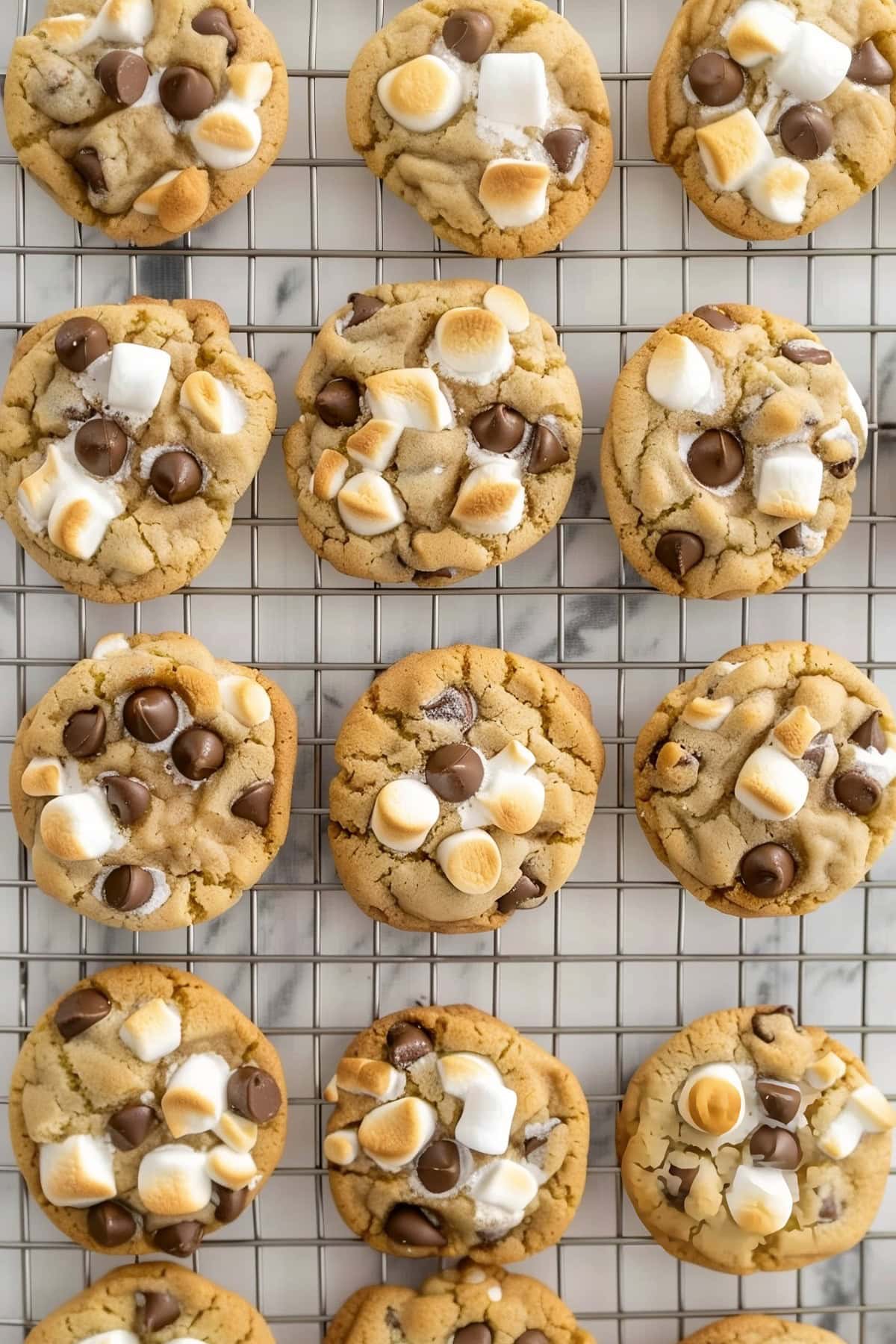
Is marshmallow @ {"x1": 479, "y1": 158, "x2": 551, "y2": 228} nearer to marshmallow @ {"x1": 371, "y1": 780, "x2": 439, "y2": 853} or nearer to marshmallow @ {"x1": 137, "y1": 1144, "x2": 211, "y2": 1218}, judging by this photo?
marshmallow @ {"x1": 371, "y1": 780, "x2": 439, "y2": 853}

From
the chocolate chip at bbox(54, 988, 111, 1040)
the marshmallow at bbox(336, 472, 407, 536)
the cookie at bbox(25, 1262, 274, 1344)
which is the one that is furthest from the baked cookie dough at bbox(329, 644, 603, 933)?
the cookie at bbox(25, 1262, 274, 1344)

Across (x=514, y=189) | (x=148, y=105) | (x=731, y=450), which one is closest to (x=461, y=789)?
(x=731, y=450)

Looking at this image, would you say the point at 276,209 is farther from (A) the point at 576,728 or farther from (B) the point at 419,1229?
(B) the point at 419,1229

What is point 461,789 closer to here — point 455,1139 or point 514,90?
point 455,1139

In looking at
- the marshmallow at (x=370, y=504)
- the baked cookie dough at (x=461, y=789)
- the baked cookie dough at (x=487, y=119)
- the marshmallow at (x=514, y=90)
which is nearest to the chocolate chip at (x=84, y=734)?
the baked cookie dough at (x=461, y=789)

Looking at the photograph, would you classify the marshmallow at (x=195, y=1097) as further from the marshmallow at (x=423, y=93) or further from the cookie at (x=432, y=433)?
the marshmallow at (x=423, y=93)
